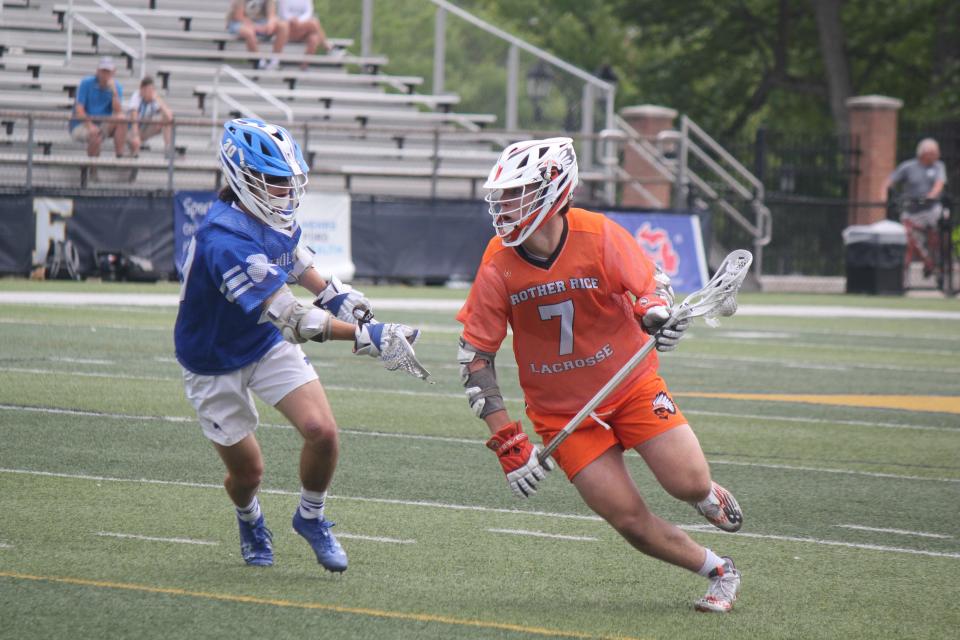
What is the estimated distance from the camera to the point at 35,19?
2556 cm

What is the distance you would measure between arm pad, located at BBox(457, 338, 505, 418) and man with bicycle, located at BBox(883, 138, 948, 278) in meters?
20.4

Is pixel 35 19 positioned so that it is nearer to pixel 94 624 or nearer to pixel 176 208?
pixel 176 208

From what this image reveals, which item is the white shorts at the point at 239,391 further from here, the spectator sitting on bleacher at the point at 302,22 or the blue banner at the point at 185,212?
the spectator sitting on bleacher at the point at 302,22

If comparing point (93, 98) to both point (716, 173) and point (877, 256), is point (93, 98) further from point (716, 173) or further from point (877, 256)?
point (877, 256)

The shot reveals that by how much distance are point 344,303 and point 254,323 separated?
1.32 feet

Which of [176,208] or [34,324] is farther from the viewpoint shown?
[176,208]

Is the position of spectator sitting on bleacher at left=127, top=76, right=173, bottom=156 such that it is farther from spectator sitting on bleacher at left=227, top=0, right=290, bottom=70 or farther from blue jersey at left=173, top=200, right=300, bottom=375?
blue jersey at left=173, top=200, right=300, bottom=375

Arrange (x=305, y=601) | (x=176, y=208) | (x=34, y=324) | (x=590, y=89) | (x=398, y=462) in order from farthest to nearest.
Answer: (x=590, y=89)
(x=176, y=208)
(x=34, y=324)
(x=398, y=462)
(x=305, y=601)

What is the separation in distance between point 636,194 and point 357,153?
16.3 feet

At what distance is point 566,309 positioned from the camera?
587 centimetres

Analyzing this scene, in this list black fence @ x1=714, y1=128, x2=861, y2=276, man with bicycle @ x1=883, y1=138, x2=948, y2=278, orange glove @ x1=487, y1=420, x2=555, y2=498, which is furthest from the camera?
black fence @ x1=714, y1=128, x2=861, y2=276

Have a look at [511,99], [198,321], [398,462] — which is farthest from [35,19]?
[198,321]

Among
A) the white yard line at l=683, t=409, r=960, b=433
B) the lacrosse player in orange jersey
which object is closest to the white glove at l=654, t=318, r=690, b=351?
the lacrosse player in orange jersey

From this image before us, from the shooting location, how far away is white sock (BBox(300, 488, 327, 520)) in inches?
247
